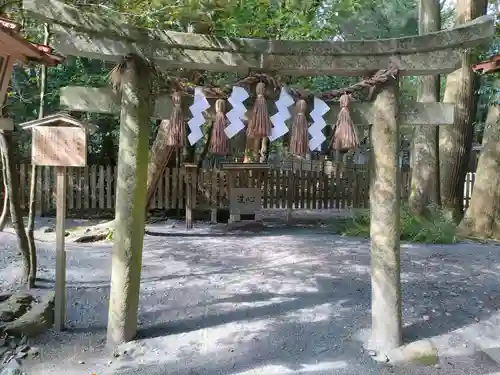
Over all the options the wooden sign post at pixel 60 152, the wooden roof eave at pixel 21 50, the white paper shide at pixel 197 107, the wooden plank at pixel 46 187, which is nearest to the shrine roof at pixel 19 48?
the wooden roof eave at pixel 21 50

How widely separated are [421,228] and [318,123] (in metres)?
5.69

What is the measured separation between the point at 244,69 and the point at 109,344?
2.88m

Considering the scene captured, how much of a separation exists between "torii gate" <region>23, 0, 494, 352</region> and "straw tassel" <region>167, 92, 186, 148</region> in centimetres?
17

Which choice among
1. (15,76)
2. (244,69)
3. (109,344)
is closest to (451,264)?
(244,69)

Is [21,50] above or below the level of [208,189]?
above

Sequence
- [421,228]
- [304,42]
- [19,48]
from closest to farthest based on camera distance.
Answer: [19,48] < [304,42] < [421,228]

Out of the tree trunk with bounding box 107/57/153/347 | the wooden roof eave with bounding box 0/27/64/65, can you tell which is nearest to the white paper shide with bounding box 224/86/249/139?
the tree trunk with bounding box 107/57/153/347

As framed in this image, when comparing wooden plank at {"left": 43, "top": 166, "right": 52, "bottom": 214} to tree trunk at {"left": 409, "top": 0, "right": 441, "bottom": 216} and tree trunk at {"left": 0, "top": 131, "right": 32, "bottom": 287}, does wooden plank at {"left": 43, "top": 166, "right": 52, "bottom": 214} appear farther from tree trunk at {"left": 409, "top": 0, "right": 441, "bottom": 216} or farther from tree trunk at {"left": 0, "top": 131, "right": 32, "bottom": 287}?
tree trunk at {"left": 409, "top": 0, "right": 441, "bottom": 216}

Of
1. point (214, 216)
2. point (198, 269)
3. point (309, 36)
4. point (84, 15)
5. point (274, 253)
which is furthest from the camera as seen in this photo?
point (214, 216)

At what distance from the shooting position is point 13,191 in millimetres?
5426

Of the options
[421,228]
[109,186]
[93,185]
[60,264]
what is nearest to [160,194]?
[109,186]

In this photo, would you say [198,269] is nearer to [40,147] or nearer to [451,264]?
[40,147]

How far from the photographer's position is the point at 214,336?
4492mm

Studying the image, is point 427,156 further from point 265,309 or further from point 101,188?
point 101,188
